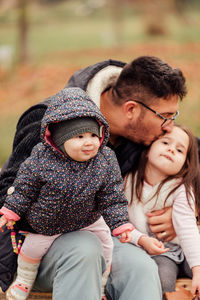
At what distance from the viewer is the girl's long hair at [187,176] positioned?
8.68ft

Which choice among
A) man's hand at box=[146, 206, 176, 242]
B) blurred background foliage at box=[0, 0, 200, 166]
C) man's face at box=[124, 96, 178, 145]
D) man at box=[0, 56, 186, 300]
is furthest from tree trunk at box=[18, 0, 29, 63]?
man's hand at box=[146, 206, 176, 242]

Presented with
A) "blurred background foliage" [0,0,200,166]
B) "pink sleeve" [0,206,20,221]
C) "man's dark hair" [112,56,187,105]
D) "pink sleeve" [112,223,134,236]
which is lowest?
"pink sleeve" [112,223,134,236]

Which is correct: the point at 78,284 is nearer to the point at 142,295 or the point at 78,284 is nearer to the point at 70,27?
the point at 142,295

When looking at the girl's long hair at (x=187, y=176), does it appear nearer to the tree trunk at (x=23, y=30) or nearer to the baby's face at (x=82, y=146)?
the baby's face at (x=82, y=146)

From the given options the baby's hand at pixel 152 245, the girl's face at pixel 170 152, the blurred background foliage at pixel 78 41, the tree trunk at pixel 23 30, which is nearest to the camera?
the baby's hand at pixel 152 245

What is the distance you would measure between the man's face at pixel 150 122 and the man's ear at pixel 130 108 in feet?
0.05

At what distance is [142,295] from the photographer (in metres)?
2.18

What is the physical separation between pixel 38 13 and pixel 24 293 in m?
15.5

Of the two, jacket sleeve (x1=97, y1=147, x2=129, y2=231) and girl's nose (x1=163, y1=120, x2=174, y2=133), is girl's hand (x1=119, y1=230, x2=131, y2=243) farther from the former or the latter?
girl's nose (x1=163, y1=120, x2=174, y2=133)

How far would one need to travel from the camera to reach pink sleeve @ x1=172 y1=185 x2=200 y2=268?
247 centimetres

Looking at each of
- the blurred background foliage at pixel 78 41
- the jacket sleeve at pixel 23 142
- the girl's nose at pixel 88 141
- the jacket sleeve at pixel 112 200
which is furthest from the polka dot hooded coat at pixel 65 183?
the blurred background foliage at pixel 78 41

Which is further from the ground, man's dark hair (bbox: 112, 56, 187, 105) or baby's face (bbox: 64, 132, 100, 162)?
man's dark hair (bbox: 112, 56, 187, 105)

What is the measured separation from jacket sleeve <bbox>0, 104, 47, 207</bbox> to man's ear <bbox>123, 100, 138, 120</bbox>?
559 mm

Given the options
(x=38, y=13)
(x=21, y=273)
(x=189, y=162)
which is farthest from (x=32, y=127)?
(x=38, y=13)
